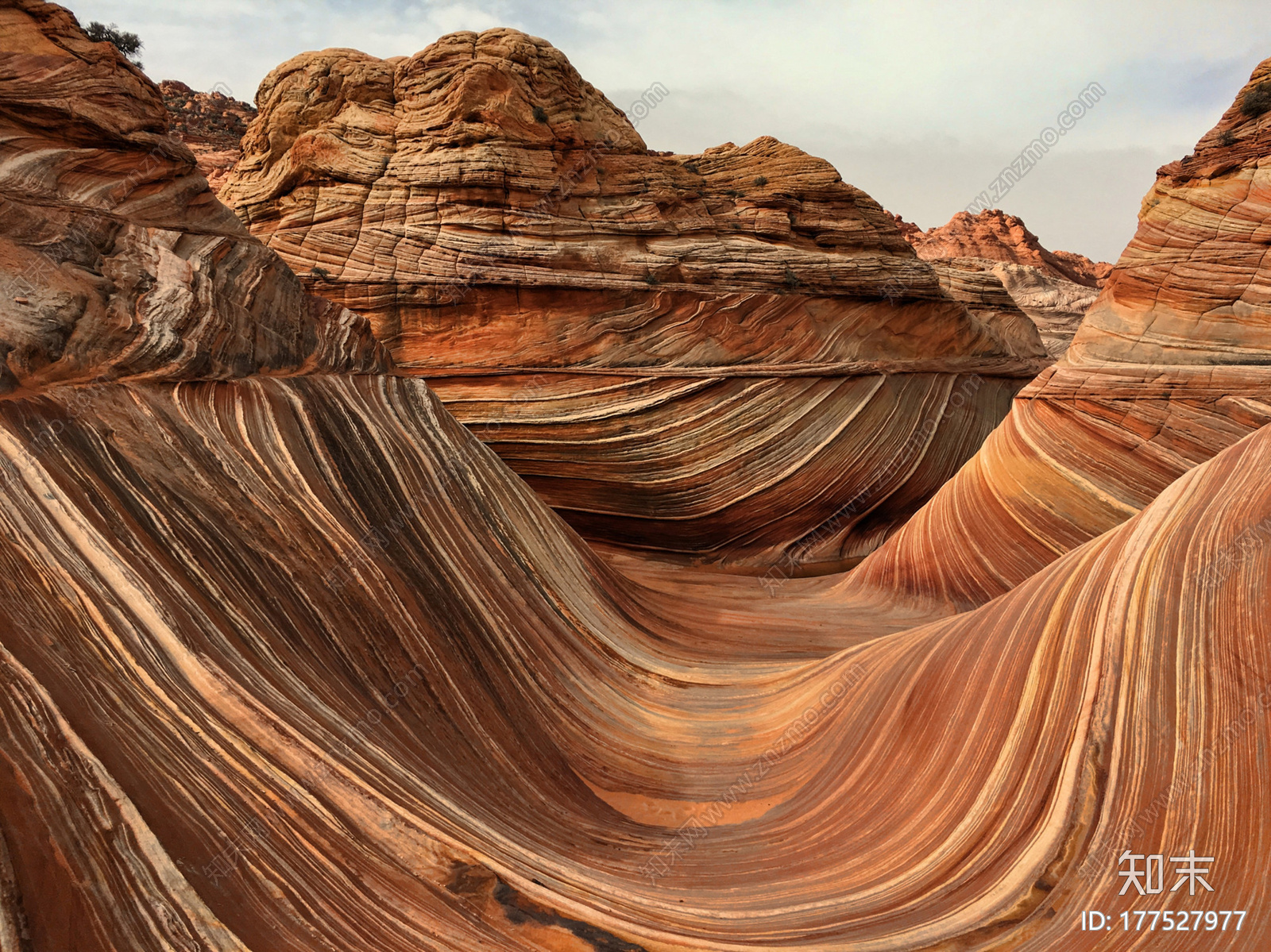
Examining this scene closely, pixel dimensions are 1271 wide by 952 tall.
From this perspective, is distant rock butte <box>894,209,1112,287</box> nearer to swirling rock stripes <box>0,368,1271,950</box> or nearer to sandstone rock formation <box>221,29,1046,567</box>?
sandstone rock formation <box>221,29,1046,567</box>

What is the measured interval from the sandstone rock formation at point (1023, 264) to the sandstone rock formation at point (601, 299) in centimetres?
663

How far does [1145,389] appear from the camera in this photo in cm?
724

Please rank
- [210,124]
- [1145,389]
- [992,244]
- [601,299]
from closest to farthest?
[1145,389] → [601,299] → [210,124] → [992,244]

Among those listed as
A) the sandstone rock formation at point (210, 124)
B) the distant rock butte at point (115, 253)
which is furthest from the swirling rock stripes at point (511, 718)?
the sandstone rock formation at point (210, 124)

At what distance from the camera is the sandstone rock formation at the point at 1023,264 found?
19812 millimetres

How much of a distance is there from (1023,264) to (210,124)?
70.7ft

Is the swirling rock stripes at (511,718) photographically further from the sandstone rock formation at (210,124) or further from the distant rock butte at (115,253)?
the sandstone rock formation at (210,124)

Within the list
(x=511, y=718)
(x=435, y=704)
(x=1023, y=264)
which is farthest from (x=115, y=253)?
(x=1023, y=264)

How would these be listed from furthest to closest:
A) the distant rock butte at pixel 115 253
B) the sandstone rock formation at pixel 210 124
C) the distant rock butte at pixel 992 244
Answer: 1. the distant rock butte at pixel 992 244
2. the sandstone rock formation at pixel 210 124
3. the distant rock butte at pixel 115 253

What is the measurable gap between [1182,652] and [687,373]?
8010 mm

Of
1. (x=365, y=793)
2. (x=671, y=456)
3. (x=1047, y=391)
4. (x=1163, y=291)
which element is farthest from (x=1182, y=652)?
(x=671, y=456)

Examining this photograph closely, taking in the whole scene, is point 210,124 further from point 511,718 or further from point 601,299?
point 511,718

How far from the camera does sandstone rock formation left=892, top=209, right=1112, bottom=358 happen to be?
65.0ft

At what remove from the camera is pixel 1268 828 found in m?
2.51
